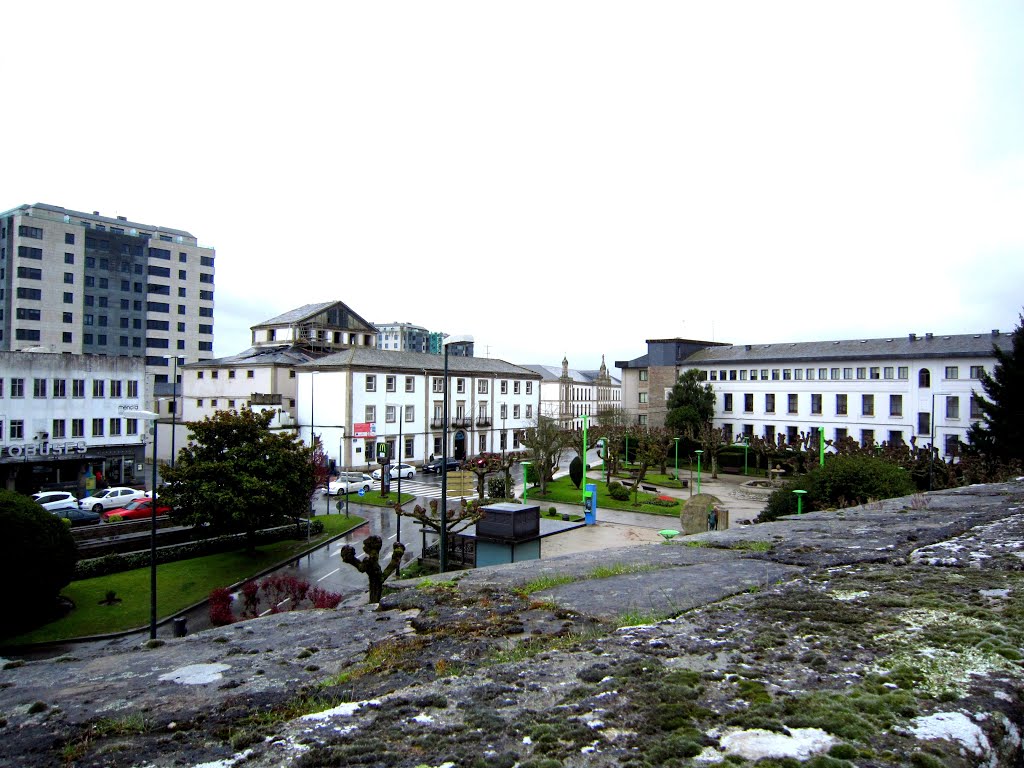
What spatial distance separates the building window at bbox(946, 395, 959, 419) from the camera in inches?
1869

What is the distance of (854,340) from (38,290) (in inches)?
2820

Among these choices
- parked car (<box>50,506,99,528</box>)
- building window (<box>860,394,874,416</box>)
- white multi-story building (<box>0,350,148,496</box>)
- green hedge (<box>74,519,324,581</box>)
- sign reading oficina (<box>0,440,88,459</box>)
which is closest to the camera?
green hedge (<box>74,519,324,581</box>)

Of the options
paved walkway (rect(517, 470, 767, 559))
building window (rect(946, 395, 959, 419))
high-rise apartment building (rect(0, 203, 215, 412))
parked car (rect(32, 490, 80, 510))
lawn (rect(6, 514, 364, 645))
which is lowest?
lawn (rect(6, 514, 364, 645))

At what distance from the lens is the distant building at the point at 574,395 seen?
10009cm

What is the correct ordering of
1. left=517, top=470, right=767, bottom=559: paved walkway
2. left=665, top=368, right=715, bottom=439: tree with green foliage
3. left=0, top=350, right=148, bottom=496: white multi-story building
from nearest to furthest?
1. left=517, top=470, right=767, bottom=559: paved walkway
2. left=0, top=350, right=148, bottom=496: white multi-story building
3. left=665, top=368, right=715, bottom=439: tree with green foliage

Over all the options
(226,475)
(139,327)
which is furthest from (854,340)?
(139,327)

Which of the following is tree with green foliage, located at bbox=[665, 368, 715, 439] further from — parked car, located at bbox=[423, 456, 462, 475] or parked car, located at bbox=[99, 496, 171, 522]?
parked car, located at bbox=[99, 496, 171, 522]

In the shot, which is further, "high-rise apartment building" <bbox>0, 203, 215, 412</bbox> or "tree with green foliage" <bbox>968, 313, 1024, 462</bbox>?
"high-rise apartment building" <bbox>0, 203, 215, 412</bbox>

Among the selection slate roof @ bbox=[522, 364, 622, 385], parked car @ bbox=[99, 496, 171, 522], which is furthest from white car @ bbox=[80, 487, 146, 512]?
slate roof @ bbox=[522, 364, 622, 385]

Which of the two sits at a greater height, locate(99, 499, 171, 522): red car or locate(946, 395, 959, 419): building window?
locate(946, 395, 959, 419): building window

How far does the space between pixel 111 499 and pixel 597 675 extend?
37.3 m

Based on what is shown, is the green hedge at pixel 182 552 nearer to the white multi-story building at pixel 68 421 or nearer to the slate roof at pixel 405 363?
the white multi-story building at pixel 68 421

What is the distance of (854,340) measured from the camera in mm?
56062

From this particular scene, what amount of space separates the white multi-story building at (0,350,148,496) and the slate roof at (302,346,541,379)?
12499 millimetres
